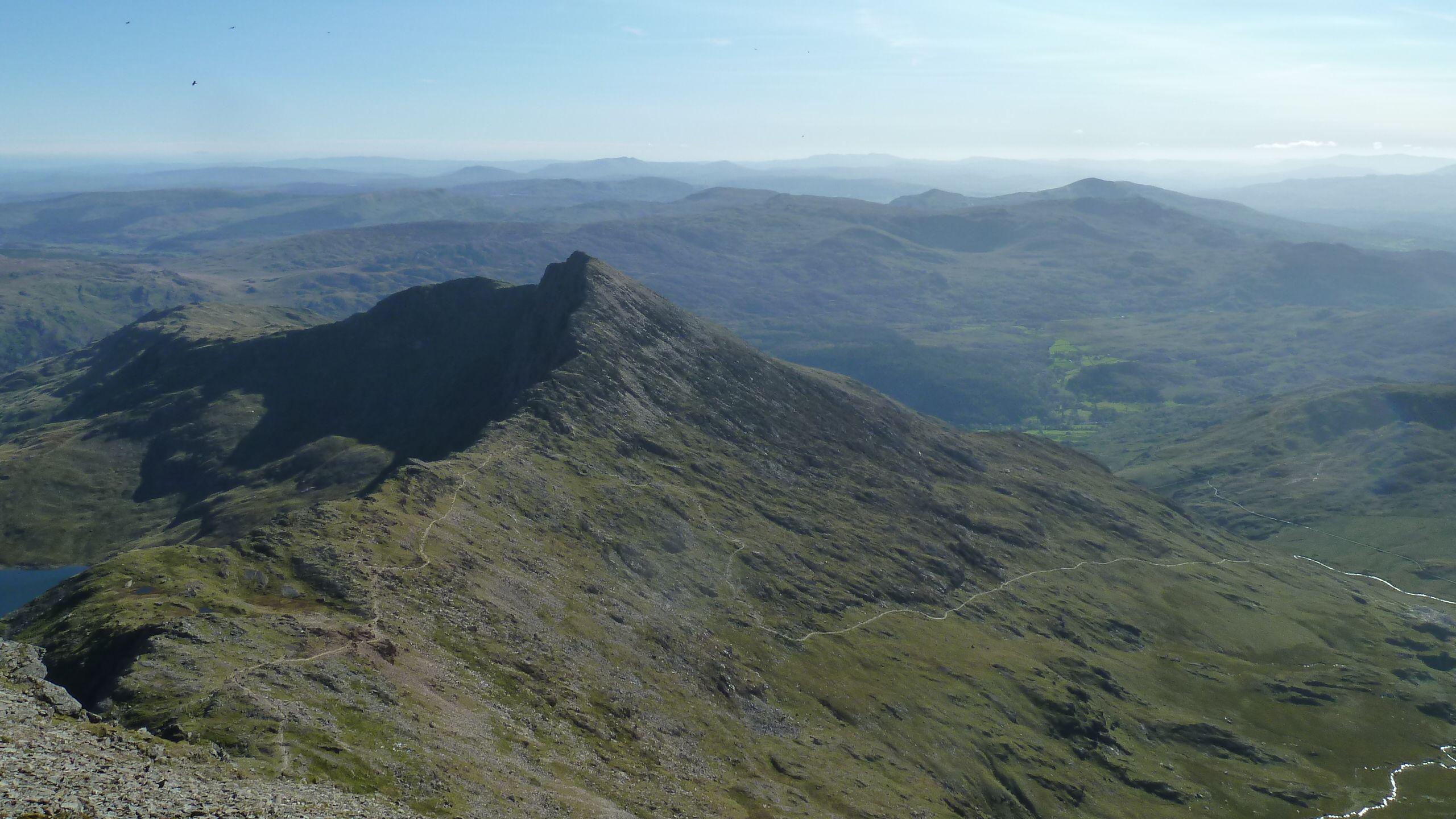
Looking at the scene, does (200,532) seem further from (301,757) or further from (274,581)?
(301,757)

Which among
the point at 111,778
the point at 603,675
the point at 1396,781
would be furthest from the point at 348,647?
the point at 1396,781

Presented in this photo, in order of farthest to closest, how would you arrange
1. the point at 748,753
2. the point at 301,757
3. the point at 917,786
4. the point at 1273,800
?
1. the point at 1273,800
2. the point at 917,786
3. the point at 748,753
4. the point at 301,757

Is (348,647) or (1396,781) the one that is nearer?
(348,647)

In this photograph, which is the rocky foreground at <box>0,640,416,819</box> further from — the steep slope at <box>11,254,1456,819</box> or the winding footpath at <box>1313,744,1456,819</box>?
the winding footpath at <box>1313,744,1456,819</box>

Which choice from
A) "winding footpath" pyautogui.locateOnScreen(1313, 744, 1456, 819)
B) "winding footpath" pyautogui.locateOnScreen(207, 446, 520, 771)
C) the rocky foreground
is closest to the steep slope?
"winding footpath" pyautogui.locateOnScreen(207, 446, 520, 771)

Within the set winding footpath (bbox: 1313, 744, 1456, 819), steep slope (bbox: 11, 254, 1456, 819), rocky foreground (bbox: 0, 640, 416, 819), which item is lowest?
winding footpath (bbox: 1313, 744, 1456, 819)

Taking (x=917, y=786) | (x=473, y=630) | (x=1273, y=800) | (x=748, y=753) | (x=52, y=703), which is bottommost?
(x=1273, y=800)

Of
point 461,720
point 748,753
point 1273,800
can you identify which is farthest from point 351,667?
point 1273,800

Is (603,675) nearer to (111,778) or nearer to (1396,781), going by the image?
(111,778)
